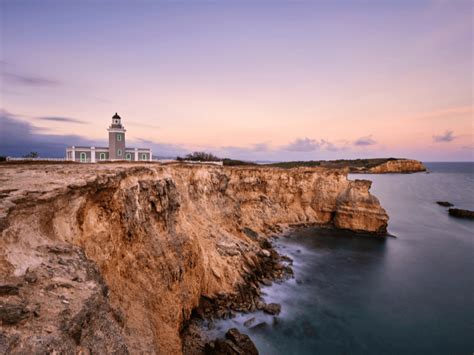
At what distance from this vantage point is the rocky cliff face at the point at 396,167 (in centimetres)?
15188

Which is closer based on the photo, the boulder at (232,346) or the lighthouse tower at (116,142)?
the boulder at (232,346)

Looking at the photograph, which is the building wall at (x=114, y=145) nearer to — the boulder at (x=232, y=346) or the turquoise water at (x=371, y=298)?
the turquoise water at (x=371, y=298)

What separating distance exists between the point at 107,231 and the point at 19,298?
16.0 ft

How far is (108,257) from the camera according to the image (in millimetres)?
9328

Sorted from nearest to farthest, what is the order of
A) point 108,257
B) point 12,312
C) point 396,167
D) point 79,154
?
1. point 12,312
2. point 108,257
3. point 79,154
4. point 396,167

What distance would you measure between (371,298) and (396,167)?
16355 cm

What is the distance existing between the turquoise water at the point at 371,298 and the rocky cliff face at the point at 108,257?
3.88 meters

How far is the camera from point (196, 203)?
70.6ft

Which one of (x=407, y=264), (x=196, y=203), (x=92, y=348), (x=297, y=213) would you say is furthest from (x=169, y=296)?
(x=297, y=213)

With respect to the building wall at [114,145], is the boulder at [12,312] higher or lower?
lower

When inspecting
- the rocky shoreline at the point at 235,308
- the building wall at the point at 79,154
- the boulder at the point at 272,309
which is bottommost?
the boulder at the point at 272,309

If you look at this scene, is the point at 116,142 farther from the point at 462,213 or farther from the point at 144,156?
the point at 462,213

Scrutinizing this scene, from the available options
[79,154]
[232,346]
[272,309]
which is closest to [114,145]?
[79,154]

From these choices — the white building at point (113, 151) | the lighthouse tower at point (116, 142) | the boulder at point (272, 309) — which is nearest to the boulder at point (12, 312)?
the boulder at point (272, 309)
